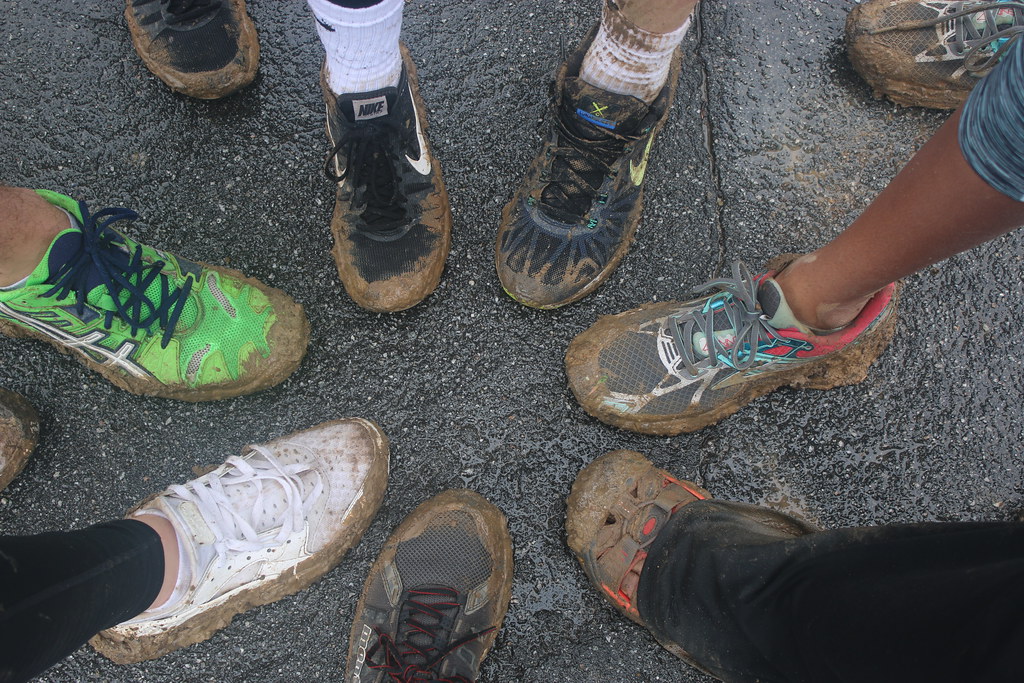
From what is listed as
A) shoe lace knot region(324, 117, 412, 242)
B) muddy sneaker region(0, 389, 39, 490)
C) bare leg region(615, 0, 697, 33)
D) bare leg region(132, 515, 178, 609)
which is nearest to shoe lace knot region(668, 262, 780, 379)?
bare leg region(615, 0, 697, 33)

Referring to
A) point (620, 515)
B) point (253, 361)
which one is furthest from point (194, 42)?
point (620, 515)

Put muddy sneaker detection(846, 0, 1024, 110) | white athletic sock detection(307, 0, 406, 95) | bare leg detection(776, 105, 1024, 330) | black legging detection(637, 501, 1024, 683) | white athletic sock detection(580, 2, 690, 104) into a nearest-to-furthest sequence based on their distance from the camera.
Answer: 1. black legging detection(637, 501, 1024, 683)
2. bare leg detection(776, 105, 1024, 330)
3. white athletic sock detection(307, 0, 406, 95)
4. white athletic sock detection(580, 2, 690, 104)
5. muddy sneaker detection(846, 0, 1024, 110)

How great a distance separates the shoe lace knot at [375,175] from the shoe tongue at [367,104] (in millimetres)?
16

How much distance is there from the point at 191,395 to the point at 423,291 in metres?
0.68

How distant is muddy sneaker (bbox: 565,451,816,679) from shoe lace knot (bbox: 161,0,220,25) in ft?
5.58

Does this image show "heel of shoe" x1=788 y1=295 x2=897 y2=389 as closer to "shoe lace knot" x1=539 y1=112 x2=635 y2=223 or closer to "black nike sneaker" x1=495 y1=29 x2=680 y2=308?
"black nike sneaker" x1=495 y1=29 x2=680 y2=308

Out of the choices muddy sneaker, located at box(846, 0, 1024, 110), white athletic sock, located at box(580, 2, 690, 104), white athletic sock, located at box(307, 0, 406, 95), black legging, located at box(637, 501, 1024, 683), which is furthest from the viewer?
muddy sneaker, located at box(846, 0, 1024, 110)

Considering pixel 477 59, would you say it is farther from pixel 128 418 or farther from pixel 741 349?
pixel 128 418

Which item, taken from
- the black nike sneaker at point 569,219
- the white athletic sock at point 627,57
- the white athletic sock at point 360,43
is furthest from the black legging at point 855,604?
the white athletic sock at point 360,43

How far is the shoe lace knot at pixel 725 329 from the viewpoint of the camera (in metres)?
1.34

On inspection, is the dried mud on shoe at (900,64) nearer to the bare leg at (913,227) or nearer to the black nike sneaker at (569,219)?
the black nike sneaker at (569,219)

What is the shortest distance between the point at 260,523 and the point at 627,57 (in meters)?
1.39

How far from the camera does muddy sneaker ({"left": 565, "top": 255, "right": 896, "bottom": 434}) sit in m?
1.37

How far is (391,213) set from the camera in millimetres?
1521
